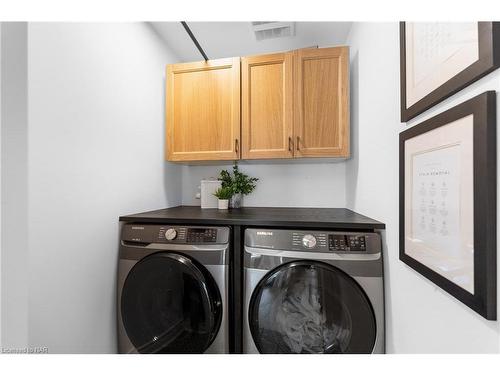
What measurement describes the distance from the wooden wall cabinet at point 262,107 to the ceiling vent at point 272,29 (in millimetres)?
132

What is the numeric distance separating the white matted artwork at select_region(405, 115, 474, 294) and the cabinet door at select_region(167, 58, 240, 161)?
3.89 ft

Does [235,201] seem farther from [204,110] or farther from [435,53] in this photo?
[435,53]

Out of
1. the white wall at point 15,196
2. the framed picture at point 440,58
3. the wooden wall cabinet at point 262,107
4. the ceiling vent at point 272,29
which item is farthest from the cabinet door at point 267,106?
the white wall at point 15,196

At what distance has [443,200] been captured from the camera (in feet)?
2.11

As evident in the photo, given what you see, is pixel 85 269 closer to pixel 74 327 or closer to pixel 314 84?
pixel 74 327

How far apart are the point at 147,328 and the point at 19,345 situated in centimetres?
55

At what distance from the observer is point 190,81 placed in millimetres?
1815

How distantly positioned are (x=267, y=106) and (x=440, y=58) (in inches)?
44.8

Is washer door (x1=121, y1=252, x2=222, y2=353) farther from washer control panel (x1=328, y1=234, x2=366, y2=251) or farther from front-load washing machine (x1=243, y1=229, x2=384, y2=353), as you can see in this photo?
washer control panel (x1=328, y1=234, x2=366, y2=251)

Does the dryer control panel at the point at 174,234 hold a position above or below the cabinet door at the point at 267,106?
below

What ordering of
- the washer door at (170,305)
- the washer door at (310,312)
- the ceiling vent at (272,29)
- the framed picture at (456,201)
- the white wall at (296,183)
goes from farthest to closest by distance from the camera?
the white wall at (296,183), the ceiling vent at (272,29), the washer door at (170,305), the washer door at (310,312), the framed picture at (456,201)

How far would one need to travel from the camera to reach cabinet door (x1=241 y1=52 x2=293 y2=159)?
165cm

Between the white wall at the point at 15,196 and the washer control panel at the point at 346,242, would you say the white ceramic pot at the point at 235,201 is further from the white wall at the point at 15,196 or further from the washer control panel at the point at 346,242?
the white wall at the point at 15,196

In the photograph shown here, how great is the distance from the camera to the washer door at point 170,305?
1.25m
